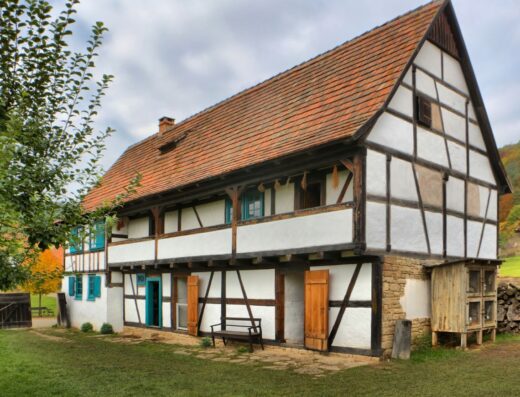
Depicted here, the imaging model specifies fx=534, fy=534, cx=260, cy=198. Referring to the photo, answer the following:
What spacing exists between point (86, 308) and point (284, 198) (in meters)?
12.3

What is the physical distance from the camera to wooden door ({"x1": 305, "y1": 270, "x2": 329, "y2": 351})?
12438 millimetres

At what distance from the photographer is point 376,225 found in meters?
11.9

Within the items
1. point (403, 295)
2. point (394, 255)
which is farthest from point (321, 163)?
point (403, 295)

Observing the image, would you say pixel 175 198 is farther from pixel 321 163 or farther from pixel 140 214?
pixel 321 163

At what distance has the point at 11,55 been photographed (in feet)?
18.7

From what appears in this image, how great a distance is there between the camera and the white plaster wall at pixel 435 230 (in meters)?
13.6

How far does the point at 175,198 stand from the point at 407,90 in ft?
25.8

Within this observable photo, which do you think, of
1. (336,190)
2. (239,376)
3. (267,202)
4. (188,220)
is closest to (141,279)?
(188,220)

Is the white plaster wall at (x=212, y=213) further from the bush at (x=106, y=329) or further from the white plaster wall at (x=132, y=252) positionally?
the bush at (x=106, y=329)

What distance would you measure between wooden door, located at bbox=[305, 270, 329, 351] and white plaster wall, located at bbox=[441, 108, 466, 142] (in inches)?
220

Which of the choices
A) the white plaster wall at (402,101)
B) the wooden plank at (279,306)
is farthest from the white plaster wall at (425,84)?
the wooden plank at (279,306)

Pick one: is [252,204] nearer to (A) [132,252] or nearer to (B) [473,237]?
(A) [132,252]

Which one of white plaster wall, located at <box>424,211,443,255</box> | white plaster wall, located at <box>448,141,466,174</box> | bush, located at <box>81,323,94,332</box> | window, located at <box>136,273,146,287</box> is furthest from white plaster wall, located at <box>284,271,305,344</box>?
bush, located at <box>81,323,94,332</box>

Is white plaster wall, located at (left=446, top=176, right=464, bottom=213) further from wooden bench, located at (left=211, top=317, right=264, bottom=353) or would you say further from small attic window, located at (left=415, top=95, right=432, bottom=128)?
wooden bench, located at (left=211, top=317, right=264, bottom=353)
